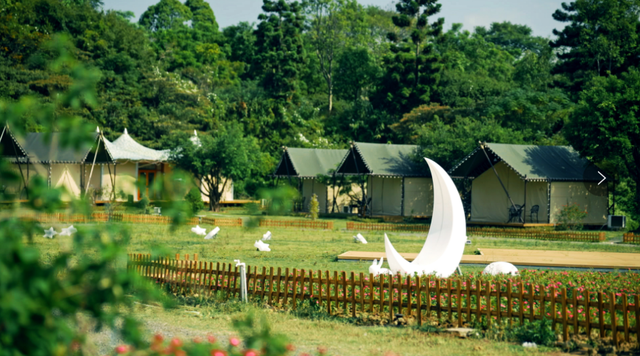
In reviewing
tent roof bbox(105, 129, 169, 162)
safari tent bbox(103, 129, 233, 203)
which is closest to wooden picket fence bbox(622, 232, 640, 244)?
Result: safari tent bbox(103, 129, 233, 203)

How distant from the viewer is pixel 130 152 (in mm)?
40406

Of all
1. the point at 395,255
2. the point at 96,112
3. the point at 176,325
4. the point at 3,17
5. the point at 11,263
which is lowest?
the point at 176,325

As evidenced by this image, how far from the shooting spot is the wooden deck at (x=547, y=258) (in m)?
16.0

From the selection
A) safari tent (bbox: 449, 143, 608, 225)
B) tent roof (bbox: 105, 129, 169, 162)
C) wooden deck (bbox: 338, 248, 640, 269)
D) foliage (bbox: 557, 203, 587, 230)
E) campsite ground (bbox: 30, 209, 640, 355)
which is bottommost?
campsite ground (bbox: 30, 209, 640, 355)

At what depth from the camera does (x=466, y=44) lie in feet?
234

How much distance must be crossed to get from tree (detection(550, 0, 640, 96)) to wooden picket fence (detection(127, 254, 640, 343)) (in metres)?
40.5

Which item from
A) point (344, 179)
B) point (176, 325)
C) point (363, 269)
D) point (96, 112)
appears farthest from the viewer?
point (96, 112)

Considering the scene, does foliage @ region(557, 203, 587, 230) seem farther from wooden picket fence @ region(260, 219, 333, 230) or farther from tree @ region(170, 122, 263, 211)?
tree @ region(170, 122, 263, 211)

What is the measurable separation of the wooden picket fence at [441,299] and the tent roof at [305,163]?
2856 cm

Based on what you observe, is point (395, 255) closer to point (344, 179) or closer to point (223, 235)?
point (223, 235)

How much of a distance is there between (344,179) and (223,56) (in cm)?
3234

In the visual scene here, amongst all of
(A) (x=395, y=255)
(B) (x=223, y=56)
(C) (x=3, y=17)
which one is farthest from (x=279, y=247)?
(B) (x=223, y=56)

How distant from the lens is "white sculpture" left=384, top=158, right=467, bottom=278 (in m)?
12.0

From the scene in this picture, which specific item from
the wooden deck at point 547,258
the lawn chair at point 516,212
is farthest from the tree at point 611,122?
→ the wooden deck at point 547,258
